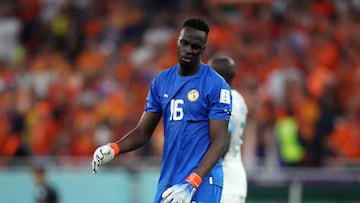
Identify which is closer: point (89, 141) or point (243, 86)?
point (243, 86)

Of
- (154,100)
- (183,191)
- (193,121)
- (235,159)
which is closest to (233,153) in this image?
(235,159)

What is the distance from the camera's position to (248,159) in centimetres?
1472

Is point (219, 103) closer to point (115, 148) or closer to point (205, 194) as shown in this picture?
point (205, 194)

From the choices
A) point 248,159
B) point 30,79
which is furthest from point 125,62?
point 248,159

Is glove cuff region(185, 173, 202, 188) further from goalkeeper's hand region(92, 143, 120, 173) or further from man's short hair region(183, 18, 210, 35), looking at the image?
man's short hair region(183, 18, 210, 35)

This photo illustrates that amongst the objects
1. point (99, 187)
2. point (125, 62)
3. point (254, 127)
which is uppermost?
point (125, 62)

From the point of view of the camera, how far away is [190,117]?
27.1 ft

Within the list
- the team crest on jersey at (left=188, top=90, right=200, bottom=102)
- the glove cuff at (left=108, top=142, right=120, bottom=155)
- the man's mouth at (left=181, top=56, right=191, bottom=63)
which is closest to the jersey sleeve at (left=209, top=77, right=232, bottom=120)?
the team crest on jersey at (left=188, top=90, right=200, bottom=102)

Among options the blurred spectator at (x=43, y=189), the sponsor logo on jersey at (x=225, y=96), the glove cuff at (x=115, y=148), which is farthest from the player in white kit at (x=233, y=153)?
the blurred spectator at (x=43, y=189)

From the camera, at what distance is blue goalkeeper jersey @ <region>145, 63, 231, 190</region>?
8227mm

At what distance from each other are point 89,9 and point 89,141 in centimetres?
449

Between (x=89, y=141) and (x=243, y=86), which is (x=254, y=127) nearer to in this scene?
(x=243, y=86)

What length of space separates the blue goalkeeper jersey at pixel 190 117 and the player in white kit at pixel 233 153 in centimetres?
157

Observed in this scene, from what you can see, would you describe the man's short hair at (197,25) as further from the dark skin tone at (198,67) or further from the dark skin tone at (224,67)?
the dark skin tone at (224,67)
